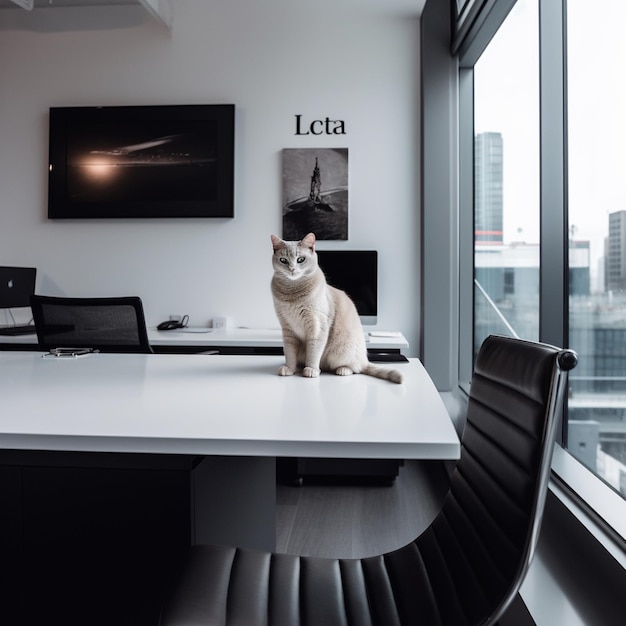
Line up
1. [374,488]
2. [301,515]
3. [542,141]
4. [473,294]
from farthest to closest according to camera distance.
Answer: [473,294], [374,488], [301,515], [542,141]

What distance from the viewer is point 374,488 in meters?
2.63

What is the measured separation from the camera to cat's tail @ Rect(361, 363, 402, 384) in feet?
4.22

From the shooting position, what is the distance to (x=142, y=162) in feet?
11.4

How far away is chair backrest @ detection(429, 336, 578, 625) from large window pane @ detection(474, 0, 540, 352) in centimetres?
126

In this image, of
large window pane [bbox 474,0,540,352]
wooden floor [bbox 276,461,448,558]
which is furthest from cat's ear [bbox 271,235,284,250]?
wooden floor [bbox 276,461,448,558]

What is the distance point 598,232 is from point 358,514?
149 cm

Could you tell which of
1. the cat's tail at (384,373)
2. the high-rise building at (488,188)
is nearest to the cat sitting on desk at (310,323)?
the cat's tail at (384,373)

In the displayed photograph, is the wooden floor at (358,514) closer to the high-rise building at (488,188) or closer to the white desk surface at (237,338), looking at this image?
the white desk surface at (237,338)

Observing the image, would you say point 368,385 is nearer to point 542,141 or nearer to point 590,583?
point 590,583

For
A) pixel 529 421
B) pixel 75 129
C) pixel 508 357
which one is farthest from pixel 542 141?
pixel 75 129

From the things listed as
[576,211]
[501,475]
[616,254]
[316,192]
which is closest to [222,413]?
[501,475]

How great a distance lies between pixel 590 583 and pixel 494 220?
191cm

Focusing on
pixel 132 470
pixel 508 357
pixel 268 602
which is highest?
pixel 508 357

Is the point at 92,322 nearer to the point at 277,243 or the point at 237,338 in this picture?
the point at 237,338
